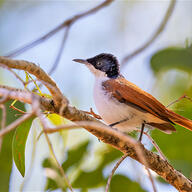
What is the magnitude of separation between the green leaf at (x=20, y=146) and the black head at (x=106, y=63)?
1.76m

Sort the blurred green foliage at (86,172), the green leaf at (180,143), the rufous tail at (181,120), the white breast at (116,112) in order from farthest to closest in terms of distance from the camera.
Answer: the blurred green foliage at (86,172)
the green leaf at (180,143)
the white breast at (116,112)
the rufous tail at (181,120)

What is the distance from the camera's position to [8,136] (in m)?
3.98

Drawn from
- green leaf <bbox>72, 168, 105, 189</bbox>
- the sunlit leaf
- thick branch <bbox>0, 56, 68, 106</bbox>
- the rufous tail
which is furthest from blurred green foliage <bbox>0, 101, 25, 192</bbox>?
the rufous tail

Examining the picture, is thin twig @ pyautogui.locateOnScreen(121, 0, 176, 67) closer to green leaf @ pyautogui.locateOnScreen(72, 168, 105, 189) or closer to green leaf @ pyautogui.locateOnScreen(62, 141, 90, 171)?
green leaf @ pyautogui.locateOnScreen(62, 141, 90, 171)

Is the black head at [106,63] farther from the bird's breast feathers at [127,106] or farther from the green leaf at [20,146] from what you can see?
the green leaf at [20,146]

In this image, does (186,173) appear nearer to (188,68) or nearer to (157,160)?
(157,160)

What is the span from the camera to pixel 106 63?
4805 mm

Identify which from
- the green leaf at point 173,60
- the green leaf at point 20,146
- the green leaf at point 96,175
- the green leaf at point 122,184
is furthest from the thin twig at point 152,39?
the green leaf at point 20,146

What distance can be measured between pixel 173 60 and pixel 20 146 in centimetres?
216

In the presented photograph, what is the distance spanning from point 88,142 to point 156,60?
1.31 metres

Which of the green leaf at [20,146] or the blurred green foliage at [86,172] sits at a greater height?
the green leaf at [20,146]

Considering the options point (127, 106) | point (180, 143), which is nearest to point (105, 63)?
point (127, 106)

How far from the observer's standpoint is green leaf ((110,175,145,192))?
4156 millimetres

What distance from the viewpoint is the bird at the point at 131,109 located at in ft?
12.1
